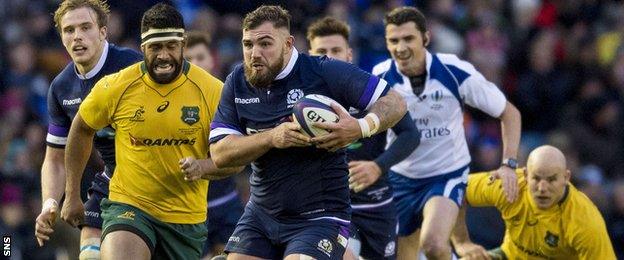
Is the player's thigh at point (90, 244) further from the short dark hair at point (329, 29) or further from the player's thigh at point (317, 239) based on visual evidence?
the short dark hair at point (329, 29)

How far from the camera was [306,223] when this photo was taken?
8898mm

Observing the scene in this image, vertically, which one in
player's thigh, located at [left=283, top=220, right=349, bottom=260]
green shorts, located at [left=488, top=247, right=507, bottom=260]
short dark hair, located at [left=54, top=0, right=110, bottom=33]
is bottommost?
green shorts, located at [left=488, top=247, right=507, bottom=260]

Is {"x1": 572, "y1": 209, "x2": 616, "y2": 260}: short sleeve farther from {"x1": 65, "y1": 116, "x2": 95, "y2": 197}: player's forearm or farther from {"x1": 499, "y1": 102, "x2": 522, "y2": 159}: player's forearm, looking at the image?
{"x1": 65, "y1": 116, "x2": 95, "y2": 197}: player's forearm

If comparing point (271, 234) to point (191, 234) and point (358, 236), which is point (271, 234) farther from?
point (358, 236)

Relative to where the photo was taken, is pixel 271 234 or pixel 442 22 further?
pixel 442 22

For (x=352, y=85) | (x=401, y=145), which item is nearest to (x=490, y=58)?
(x=401, y=145)

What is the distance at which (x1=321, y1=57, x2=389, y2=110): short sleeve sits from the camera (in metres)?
8.84

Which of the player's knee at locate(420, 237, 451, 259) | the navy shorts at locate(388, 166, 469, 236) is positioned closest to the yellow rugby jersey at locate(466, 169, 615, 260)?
the navy shorts at locate(388, 166, 469, 236)

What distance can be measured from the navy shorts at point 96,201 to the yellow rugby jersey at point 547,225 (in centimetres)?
→ 347

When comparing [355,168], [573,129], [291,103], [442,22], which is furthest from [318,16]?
[291,103]

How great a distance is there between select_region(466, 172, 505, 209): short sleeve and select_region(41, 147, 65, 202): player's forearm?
148 inches

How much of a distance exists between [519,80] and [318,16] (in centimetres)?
291

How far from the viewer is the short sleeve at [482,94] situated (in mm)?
11766

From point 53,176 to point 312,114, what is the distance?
2584 millimetres
